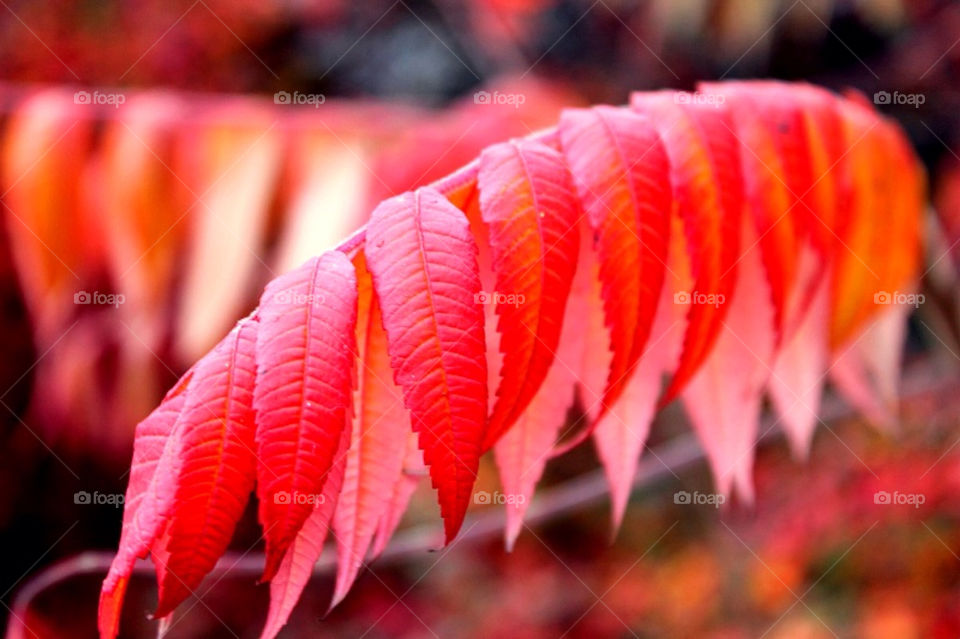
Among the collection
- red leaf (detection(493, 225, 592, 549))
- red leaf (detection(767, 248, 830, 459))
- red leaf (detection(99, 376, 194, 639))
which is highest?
red leaf (detection(99, 376, 194, 639))

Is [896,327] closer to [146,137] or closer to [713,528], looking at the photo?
[146,137]

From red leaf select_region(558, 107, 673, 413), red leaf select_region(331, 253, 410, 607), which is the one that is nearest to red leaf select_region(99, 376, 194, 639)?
red leaf select_region(331, 253, 410, 607)

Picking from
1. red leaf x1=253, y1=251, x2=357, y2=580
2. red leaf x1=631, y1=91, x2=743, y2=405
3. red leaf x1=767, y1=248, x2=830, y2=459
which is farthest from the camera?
red leaf x1=767, y1=248, x2=830, y2=459

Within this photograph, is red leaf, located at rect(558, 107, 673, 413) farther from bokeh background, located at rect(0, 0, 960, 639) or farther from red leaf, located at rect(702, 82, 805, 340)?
bokeh background, located at rect(0, 0, 960, 639)

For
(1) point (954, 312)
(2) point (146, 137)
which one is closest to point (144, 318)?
(2) point (146, 137)

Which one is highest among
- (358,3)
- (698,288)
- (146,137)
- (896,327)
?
(358,3)

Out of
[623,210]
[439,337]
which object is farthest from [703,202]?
[439,337]
